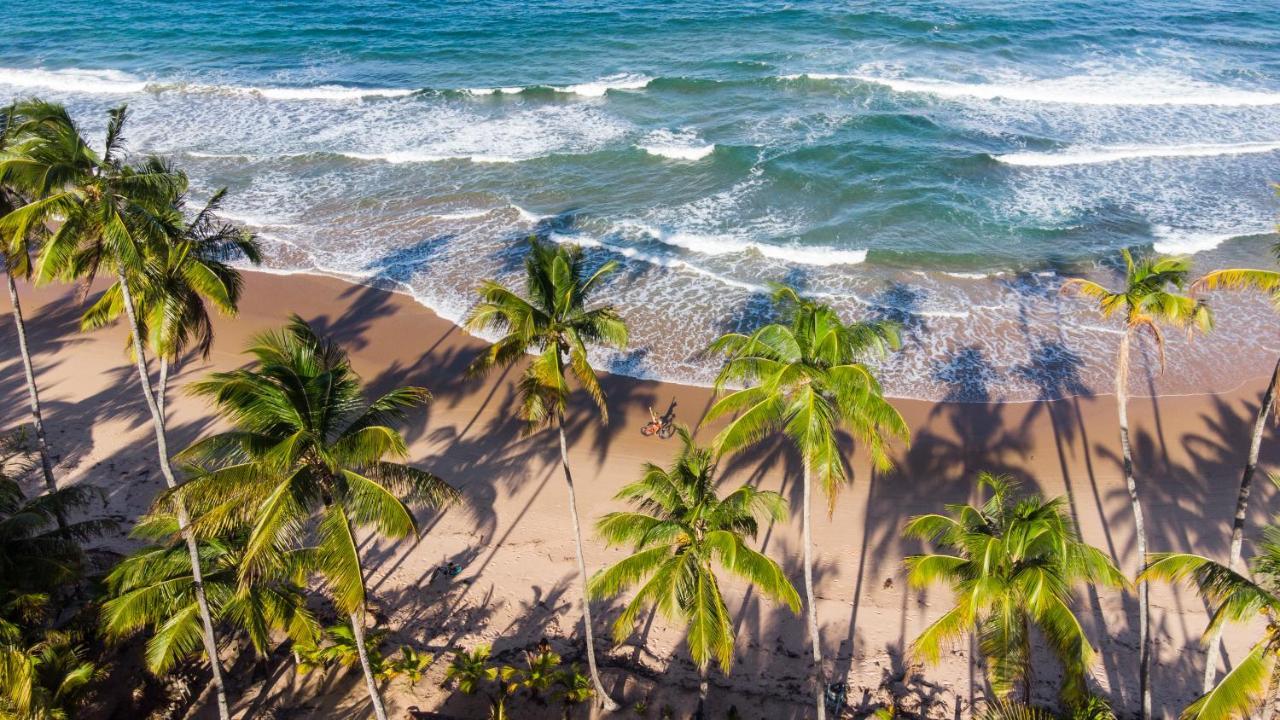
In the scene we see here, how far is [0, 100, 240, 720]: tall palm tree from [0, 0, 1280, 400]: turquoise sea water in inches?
568

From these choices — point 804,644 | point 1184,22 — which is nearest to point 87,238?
point 804,644

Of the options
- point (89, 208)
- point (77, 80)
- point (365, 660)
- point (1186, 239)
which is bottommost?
point (365, 660)

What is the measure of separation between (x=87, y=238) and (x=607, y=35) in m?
48.4

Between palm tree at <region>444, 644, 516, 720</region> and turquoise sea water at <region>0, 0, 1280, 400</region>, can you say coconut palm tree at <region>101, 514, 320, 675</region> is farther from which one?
turquoise sea water at <region>0, 0, 1280, 400</region>

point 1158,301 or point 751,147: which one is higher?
point 1158,301

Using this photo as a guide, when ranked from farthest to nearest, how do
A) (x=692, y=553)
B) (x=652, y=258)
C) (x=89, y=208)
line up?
(x=652, y=258) < (x=89, y=208) < (x=692, y=553)

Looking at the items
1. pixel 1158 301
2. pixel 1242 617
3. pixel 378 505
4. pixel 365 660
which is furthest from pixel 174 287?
pixel 1242 617

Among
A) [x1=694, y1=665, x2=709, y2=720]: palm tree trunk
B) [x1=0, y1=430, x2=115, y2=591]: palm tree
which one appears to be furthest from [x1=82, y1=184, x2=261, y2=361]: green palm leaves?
[x1=694, y1=665, x2=709, y2=720]: palm tree trunk

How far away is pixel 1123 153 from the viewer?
→ 39.0 m

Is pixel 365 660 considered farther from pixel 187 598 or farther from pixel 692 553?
pixel 692 553

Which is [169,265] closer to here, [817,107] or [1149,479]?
[1149,479]

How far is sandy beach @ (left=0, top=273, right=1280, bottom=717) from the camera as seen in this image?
1619cm

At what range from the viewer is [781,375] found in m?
12.8

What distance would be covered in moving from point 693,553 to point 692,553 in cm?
2
